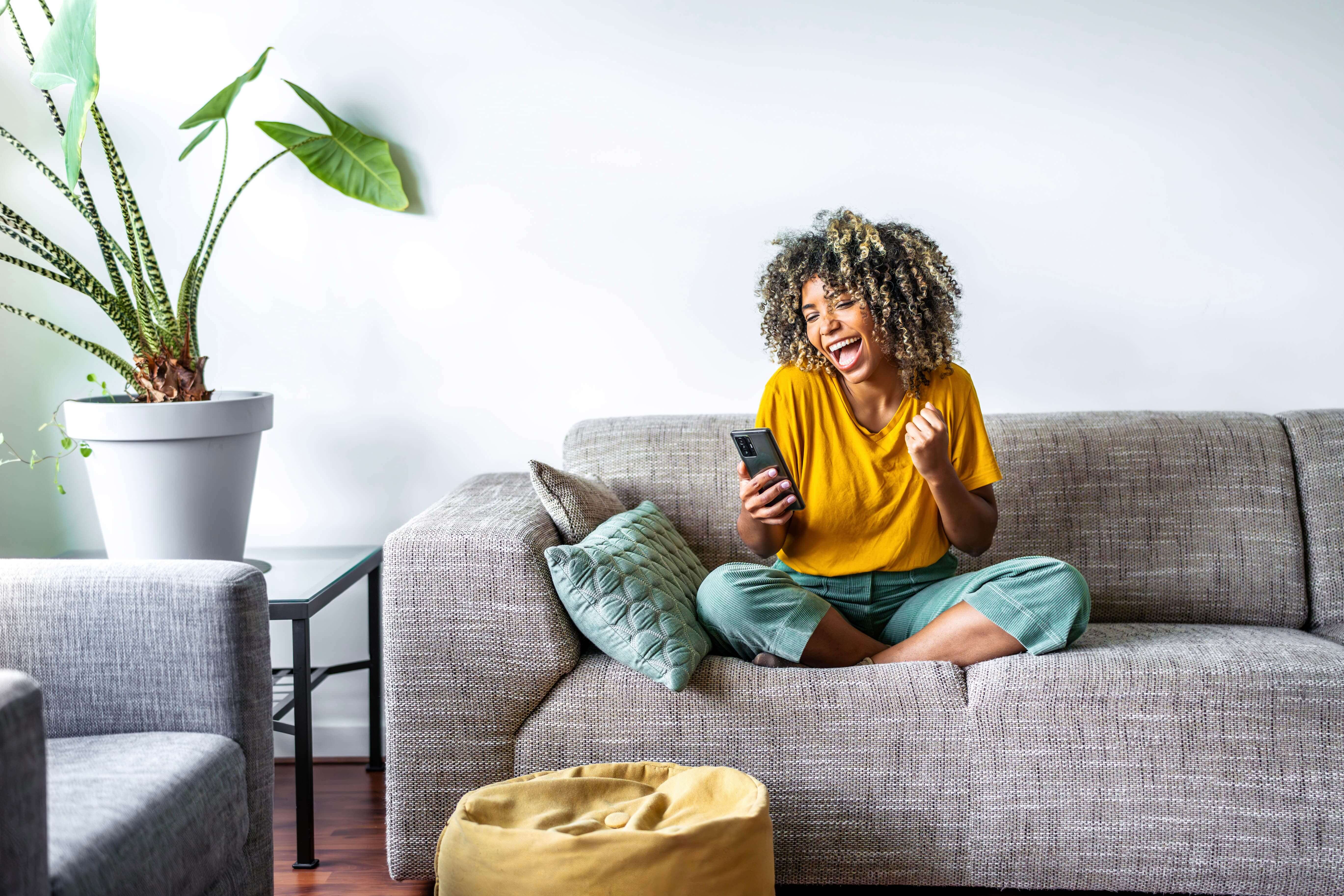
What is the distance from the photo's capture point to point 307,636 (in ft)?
5.43

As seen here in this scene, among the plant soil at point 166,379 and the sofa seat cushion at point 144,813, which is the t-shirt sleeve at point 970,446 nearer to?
the sofa seat cushion at point 144,813

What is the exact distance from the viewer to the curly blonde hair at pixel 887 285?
1.74 meters

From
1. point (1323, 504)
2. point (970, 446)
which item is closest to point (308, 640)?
point (970, 446)

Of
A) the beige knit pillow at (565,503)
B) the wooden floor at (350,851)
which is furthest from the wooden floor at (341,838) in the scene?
the beige knit pillow at (565,503)

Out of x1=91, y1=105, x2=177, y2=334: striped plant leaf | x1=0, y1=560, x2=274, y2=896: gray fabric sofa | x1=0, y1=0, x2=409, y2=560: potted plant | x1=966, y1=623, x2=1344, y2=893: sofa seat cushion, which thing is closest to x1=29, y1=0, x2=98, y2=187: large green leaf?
x1=0, y1=0, x2=409, y2=560: potted plant

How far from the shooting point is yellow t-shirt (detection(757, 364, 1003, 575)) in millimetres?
1740

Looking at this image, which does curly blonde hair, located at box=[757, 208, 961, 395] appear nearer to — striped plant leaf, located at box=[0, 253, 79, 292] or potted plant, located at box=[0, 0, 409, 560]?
potted plant, located at box=[0, 0, 409, 560]

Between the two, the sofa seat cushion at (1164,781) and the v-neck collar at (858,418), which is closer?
the sofa seat cushion at (1164,781)

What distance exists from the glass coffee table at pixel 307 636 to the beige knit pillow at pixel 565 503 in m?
0.28

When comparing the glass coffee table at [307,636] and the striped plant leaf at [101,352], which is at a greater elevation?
the striped plant leaf at [101,352]

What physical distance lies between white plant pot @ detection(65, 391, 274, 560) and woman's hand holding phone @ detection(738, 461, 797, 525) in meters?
0.91

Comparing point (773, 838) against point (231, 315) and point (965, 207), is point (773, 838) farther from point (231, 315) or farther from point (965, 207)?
point (231, 315)

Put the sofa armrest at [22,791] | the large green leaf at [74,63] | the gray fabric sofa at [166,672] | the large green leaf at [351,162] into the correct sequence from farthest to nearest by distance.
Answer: the large green leaf at [351,162] < the large green leaf at [74,63] < the gray fabric sofa at [166,672] < the sofa armrest at [22,791]

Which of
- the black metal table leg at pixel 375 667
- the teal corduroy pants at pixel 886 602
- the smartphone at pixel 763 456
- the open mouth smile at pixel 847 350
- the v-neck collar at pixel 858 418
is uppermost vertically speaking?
the open mouth smile at pixel 847 350
